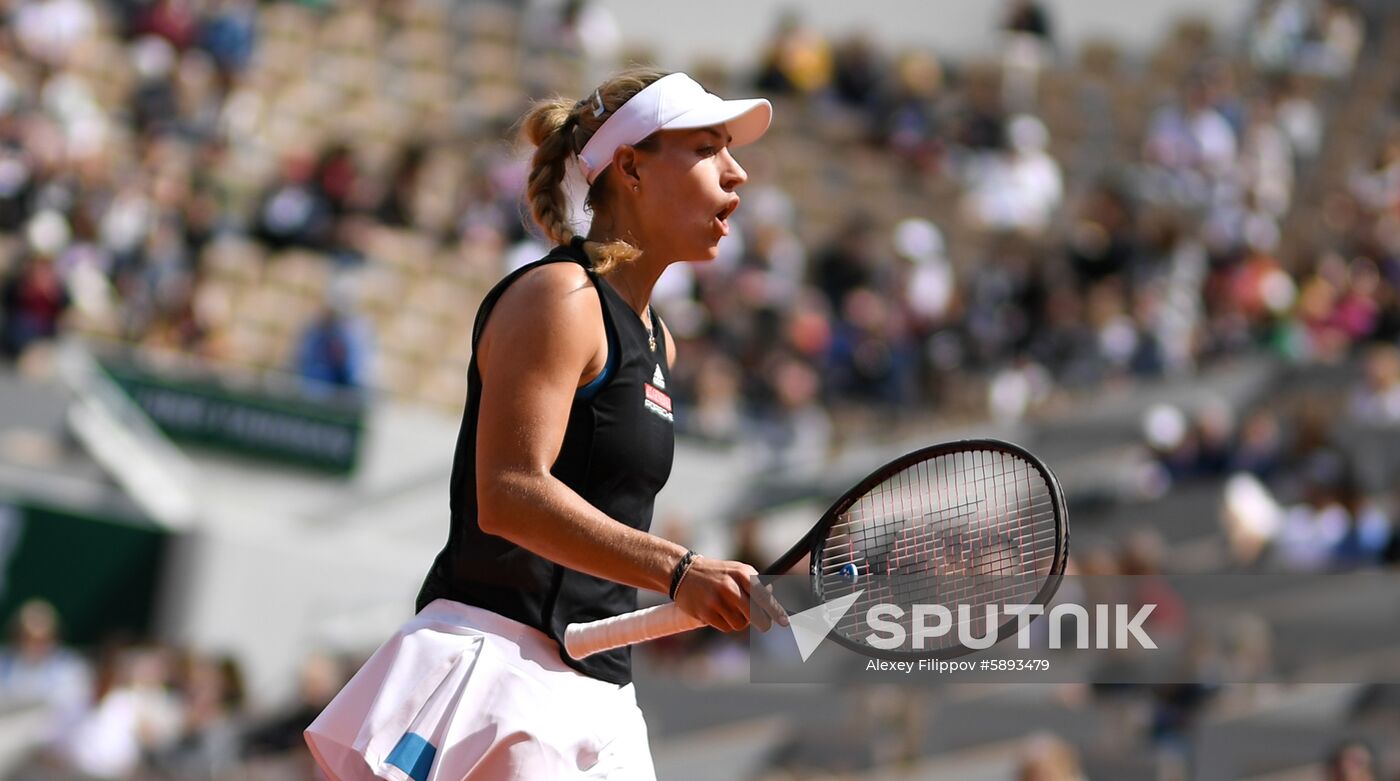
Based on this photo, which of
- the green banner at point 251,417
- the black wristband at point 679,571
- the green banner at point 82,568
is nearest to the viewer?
the black wristband at point 679,571

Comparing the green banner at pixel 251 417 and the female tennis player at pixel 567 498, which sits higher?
the green banner at pixel 251 417

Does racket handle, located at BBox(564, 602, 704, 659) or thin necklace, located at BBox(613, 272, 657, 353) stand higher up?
thin necklace, located at BBox(613, 272, 657, 353)

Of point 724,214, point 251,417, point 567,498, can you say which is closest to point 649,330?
point 724,214

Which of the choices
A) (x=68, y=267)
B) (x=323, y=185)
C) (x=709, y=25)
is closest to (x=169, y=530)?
(x=68, y=267)

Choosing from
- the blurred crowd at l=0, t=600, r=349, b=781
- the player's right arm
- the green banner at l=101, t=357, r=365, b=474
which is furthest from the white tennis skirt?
the green banner at l=101, t=357, r=365, b=474

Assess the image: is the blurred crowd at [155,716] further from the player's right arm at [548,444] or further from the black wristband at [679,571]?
the black wristband at [679,571]

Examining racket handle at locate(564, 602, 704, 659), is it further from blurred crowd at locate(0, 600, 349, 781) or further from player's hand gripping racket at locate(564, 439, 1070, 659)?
blurred crowd at locate(0, 600, 349, 781)

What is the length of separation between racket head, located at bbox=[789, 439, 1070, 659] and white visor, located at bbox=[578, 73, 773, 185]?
23.5 inches

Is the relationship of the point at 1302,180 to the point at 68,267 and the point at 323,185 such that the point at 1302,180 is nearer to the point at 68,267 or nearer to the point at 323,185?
the point at 323,185

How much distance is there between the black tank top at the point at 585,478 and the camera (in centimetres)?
327

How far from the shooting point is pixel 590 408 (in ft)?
10.7

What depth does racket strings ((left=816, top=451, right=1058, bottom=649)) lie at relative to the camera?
330cm

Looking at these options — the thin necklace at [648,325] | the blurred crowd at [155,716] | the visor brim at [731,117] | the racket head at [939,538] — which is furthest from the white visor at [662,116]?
the blurred crowd at [155,716]

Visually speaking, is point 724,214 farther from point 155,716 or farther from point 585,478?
point 155,716
